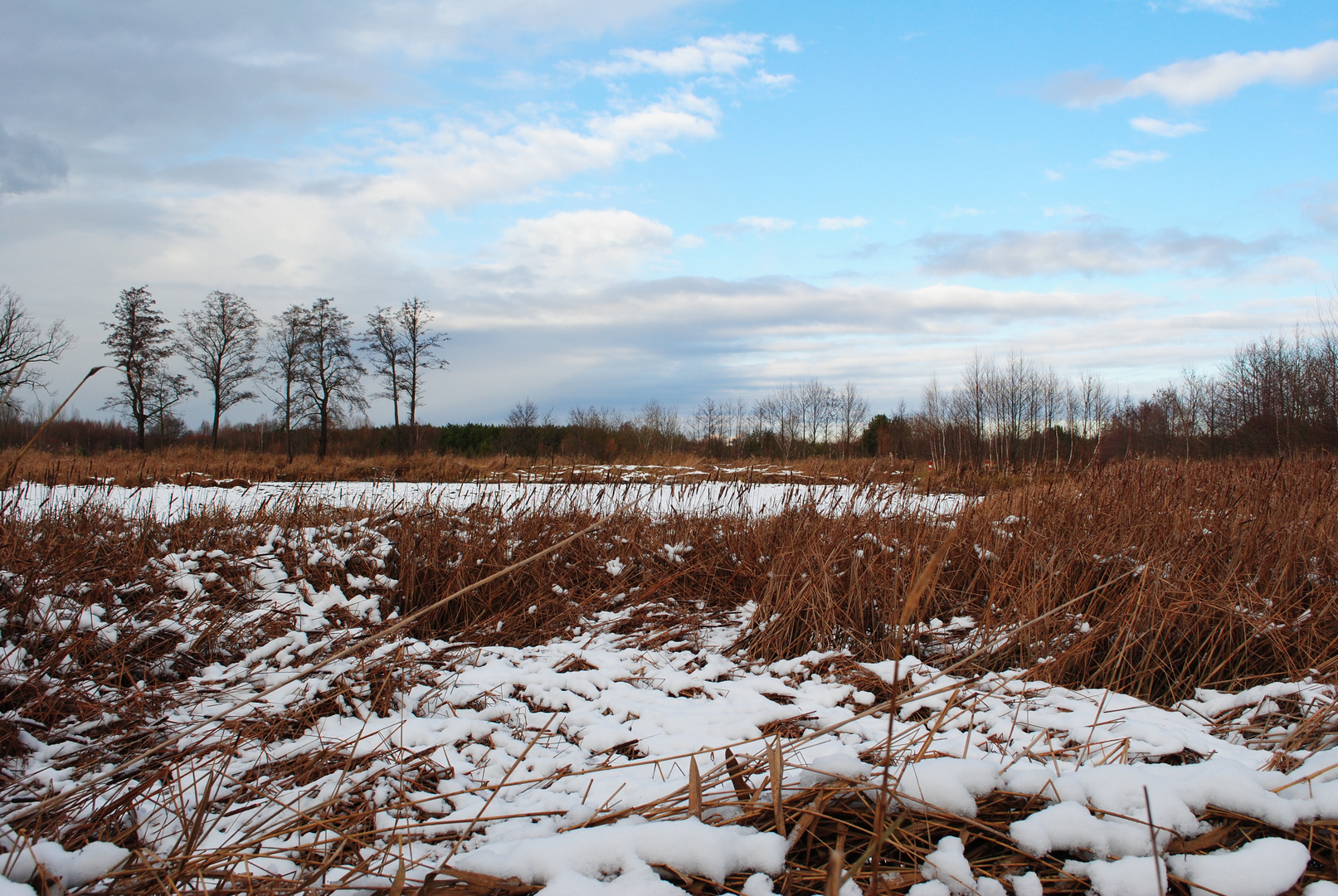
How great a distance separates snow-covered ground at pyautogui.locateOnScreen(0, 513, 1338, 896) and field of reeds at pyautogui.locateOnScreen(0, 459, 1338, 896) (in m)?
0.01

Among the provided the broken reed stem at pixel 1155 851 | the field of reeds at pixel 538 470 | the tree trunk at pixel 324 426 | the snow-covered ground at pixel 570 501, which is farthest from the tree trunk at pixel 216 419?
the broken reed stem at pixel 1155 851

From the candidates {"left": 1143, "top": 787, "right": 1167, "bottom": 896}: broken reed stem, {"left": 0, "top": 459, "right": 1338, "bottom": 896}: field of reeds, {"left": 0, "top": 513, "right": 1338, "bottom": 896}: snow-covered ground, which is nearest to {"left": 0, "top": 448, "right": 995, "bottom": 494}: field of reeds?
{"left": 0, "top": 459, "right": 1338, "bottom": 896}: field of reeds

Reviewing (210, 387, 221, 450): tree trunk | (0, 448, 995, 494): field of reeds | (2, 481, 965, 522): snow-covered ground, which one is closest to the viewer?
(2, 481, 965, 522): snow-covered ground

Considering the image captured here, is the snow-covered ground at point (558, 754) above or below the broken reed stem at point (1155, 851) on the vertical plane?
below

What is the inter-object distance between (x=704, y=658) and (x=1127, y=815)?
2343 millimetres

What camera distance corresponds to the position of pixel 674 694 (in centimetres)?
277

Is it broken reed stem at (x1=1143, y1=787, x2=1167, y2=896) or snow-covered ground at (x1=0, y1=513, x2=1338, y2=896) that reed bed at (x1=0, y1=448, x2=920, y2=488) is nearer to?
snow-covered ground at (x1=0, y1=513, x2=1338, y2=896)

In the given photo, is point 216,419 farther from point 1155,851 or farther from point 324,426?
point 1155,851

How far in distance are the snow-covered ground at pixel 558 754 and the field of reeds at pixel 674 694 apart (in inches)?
0.5

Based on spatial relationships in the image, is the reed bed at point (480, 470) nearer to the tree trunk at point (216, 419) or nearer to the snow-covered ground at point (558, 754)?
the snow-covered ground at point (558, 754)

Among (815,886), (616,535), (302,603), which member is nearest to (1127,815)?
(815,886)

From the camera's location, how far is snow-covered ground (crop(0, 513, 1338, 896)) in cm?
97

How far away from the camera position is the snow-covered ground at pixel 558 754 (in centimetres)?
97

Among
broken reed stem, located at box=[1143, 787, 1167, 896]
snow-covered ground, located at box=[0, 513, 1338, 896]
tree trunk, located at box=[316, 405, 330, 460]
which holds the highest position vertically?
tree trunk, located at box=[316, 405, 330, 460]
